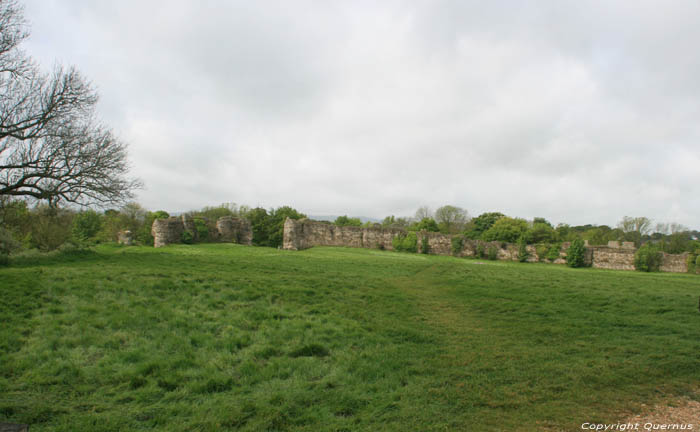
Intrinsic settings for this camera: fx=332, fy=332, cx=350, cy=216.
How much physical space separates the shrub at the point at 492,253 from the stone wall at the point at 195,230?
20709 mm

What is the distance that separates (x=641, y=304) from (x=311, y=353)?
9649mm

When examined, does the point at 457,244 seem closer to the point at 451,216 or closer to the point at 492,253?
the point at 492,253

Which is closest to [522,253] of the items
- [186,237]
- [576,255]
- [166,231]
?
[576,255]

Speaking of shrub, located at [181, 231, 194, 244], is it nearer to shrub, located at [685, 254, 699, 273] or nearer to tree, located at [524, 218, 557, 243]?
shrub, located at [685, 254, 699, 273]

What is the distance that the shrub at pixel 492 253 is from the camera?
28733mm

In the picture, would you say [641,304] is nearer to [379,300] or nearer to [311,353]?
[379,300]

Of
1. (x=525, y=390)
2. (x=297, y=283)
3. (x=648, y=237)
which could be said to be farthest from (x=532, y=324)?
(x=648, y=237)

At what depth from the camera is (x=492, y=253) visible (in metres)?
28.8

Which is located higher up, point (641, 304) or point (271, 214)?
point (271, 214)

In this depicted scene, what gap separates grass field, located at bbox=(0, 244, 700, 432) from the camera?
368 centimetres

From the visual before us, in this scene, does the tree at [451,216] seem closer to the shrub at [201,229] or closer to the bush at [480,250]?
the bush at [480,250]

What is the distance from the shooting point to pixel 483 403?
157 inches

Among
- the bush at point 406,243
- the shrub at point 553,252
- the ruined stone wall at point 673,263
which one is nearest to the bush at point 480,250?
the shrub at point 553,252

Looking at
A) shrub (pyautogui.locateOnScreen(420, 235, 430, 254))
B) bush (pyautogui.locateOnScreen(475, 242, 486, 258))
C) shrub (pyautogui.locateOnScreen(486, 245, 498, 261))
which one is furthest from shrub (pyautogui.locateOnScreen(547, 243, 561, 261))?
shrub (pyautogui.locateOnScreen(420, 235, 430, 254))
